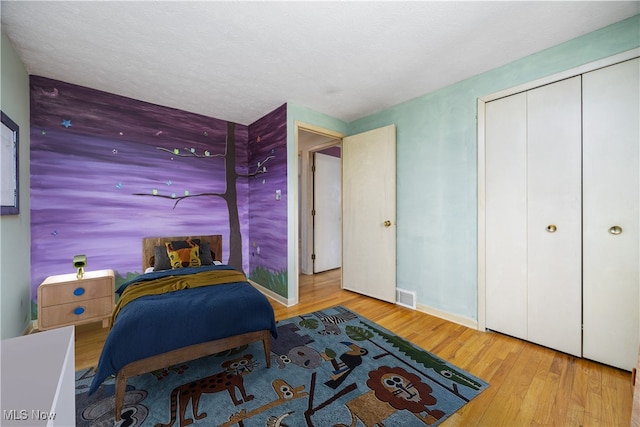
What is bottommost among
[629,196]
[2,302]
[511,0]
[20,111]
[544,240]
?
[2,302]

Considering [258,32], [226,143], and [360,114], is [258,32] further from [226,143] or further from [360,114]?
[226,143]

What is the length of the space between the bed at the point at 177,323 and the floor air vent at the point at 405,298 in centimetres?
183

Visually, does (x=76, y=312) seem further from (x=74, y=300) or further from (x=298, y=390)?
(x=298, y=390)

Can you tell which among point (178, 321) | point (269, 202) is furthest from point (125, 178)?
point (178, 321)

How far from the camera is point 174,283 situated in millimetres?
2152

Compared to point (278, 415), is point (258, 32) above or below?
above

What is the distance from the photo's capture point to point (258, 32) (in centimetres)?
189

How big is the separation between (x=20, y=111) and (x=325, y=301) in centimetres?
Answer: 367

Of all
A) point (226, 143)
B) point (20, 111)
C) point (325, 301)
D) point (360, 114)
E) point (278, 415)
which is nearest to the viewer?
point (278, 415)

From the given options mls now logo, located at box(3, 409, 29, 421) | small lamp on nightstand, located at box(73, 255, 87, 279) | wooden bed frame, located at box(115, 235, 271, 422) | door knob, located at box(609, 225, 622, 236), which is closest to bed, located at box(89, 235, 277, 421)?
wooden bed frame, located at box(115, 235, 271, 422)

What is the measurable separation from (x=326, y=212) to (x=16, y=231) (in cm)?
396

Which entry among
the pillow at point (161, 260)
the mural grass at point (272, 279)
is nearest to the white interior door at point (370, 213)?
the mural grass at point (272, 279)

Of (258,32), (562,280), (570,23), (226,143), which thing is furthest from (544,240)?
(226,143)

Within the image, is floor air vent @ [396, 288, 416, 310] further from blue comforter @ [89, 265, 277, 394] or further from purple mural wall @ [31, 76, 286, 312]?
blue comforter @ [89, 265, 277, 394]
